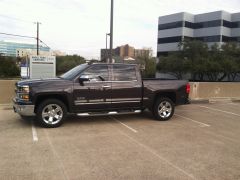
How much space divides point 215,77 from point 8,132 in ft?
165

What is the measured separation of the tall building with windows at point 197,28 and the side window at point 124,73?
58.7 m

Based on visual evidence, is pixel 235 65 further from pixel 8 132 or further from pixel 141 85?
pixel 8 132

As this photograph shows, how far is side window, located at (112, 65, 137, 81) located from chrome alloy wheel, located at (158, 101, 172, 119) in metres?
1.38

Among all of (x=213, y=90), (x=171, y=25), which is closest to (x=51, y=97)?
(x=213, y=90)

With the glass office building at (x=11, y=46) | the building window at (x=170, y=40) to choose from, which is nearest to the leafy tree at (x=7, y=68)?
the building window at (x=170, y=40)

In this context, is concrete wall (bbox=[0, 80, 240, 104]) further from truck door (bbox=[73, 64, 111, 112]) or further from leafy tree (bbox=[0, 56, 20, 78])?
leafy tree (bbox=[0, 56, 20, 78])

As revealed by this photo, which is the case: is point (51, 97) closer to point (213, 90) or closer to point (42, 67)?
point (42, 67)

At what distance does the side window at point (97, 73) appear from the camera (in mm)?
8594

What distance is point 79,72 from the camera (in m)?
8.52

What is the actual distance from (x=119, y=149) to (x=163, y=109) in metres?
3.81

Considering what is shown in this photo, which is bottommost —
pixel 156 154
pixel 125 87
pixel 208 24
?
pixel 156 154

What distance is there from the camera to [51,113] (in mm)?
8102

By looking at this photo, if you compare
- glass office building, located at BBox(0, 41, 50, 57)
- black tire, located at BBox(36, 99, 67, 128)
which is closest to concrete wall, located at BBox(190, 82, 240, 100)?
black tire, located at BBox(36, 99, 67, 128)

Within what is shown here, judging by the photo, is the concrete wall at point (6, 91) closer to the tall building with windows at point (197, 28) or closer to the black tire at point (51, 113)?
the black tire at point (51, 113)
